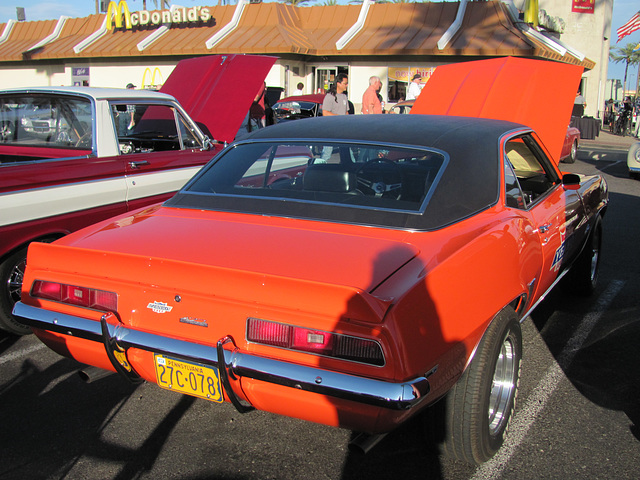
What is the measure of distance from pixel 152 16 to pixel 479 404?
27.6 m

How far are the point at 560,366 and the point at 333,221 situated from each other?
1951mm

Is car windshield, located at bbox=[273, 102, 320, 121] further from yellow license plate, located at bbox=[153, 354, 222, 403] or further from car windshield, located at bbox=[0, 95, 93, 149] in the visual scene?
yellow license plate, located at bbox=[153, 354, 222, 403]

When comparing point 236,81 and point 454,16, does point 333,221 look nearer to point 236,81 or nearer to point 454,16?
point 236,81

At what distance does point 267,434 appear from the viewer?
287cm

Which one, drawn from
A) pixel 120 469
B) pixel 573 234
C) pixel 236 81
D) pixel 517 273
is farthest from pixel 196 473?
pixel 236 81

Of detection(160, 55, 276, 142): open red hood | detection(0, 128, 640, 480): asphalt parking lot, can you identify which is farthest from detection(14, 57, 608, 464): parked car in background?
detection(160, 55, 276, 142): open red hood

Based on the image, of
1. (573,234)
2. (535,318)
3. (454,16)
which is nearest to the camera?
(573,234)

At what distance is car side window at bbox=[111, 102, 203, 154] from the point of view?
5.75 metres

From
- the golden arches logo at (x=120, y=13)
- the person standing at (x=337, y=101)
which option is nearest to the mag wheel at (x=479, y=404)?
the person standing at (x=337, y=101)

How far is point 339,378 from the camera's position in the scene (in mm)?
2035

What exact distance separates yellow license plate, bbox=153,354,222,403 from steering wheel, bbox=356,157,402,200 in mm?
1313

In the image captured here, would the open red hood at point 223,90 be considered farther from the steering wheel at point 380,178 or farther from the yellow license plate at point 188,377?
the yellow license plate at point 188,377

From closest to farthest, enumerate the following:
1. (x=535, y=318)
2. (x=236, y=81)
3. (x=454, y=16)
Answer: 1. (x=535, y=318)
2. (x=236, y=81)
3. (x=454, y=16)

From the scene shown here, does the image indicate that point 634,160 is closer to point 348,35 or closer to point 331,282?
point 331,282
